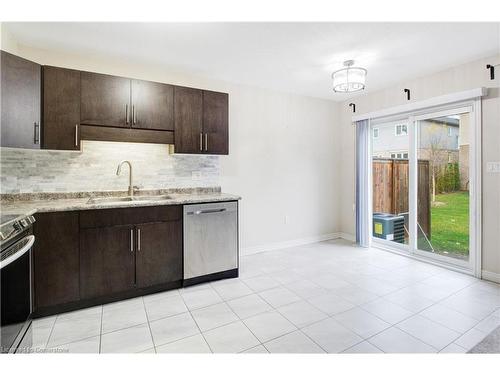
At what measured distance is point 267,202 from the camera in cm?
421

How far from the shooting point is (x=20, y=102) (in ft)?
7.41

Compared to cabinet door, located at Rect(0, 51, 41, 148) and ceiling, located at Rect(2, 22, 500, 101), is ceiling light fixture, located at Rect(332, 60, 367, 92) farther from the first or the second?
cabinet door, located at Rect(0, 51, 41, 148)

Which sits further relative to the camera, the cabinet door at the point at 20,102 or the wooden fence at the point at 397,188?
the wooden fence at the point at 397,188

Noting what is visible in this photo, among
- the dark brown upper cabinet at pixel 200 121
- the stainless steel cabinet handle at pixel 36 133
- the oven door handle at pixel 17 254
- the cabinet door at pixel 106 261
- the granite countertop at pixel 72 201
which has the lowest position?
the cabinet door at pixel 106 261

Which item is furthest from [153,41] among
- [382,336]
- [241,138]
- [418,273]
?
[418,273]

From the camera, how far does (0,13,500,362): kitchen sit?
2.02 metres

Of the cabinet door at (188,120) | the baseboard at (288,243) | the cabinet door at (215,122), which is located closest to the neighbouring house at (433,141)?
the baseboard at (288,243)

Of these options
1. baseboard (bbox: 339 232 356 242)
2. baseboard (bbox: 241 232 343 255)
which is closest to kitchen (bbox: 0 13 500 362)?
baseboard (bbox: 241 232 343 255)

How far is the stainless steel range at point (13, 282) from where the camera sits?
148 centimetres

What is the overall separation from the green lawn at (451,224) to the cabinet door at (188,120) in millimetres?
3333

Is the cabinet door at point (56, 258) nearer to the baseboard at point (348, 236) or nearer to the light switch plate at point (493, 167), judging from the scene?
the baseboard at point (348, 236)

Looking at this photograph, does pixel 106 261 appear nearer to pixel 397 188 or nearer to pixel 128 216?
pixel 128 216

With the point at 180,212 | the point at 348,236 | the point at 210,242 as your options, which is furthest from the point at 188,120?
the point at 348,236

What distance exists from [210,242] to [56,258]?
1.41 m
